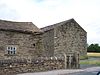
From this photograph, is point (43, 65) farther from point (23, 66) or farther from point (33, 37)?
point (33, 37)

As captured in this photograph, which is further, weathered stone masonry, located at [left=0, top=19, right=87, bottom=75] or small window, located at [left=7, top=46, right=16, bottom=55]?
small window, located at [left=7, top=46, right=16, bottom=55]

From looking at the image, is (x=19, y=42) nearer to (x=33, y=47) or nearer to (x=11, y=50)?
(x=11, y=50)

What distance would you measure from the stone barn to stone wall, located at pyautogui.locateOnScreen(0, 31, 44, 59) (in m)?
11.6

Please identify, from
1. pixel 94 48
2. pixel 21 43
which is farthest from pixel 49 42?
pixel 94 48

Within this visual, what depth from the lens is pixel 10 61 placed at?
719 inches

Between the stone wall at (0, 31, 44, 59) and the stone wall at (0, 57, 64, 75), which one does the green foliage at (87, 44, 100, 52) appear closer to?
the stone wall at (0, 31, 44, 59)

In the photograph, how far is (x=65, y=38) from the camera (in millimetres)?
39000

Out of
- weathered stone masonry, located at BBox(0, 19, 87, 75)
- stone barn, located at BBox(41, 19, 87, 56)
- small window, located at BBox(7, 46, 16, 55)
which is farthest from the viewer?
stone barn, located at BBox(41, 19, 87, 56)

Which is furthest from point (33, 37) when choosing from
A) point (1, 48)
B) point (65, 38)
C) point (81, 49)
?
point (81, 49)

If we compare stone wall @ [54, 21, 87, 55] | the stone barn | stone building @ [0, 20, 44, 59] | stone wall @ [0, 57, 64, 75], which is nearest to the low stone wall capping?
stone wall @ [0, 57, 64, 75]

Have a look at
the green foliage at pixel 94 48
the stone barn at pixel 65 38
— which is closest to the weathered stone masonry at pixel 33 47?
the stone barn at pixel 65 38

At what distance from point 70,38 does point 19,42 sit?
1649cm

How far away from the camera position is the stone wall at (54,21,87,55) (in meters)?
38.1

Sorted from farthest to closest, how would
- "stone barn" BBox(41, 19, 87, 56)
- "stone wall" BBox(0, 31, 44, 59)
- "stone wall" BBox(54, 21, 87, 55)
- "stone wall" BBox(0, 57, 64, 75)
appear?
"stone wall" BBox(54, 21, 87, 55), "stone barn" BBox(41, 19, 87, 56), "stone wall" BBox(0, 31, 44, 59), "stone wall" BBox(0, 57, 64, 75)
